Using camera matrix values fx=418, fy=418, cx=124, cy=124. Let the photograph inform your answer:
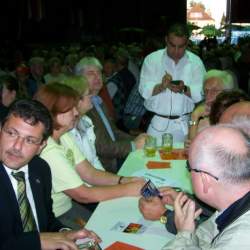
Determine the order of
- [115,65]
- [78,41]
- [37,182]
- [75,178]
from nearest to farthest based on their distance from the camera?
[37,182], [75,178], [115,65], [78,41]

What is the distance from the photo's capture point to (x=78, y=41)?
49.9 ft

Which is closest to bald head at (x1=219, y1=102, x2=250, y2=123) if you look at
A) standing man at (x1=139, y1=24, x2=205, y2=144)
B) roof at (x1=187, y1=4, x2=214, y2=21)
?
standing man at (x1=139, y1=24, x2=205, y2=144)

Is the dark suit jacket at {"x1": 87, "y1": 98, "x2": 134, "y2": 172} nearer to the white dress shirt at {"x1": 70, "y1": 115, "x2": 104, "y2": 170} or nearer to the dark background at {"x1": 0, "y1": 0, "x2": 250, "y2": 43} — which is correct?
the white dress shirt at {"x1": 70, "y1": 115, "x2": 104, "y2": 170}

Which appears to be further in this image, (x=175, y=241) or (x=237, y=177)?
(x=175, y=241)

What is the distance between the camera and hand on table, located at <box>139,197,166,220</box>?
2059mm

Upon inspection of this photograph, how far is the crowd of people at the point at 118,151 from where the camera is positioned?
4.67 ft

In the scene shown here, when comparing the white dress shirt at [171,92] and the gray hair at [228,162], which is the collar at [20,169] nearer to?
the gray hair at [228,162]

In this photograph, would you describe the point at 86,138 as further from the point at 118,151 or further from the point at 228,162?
the point at 228,162

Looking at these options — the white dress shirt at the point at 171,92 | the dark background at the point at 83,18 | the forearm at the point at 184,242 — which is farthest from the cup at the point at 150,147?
the dark background at the point at 83,18

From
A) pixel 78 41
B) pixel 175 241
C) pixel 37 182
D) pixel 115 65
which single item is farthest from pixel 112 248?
pixel 78 41

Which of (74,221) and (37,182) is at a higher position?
(37,182)

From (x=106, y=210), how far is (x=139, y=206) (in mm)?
182

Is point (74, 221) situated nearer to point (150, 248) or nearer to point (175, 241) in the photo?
point (150, 248)

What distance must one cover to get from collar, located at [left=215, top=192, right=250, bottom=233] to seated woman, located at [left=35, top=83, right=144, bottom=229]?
971 millimetres
